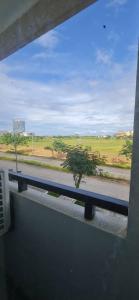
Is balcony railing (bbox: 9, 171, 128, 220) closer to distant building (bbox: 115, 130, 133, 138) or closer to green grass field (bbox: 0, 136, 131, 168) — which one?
green grass field (bbox: 0, 136, 131, 168)

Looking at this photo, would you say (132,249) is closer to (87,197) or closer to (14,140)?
(87,197)

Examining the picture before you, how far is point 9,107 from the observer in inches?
60.1

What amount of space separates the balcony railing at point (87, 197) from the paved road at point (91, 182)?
0.03 metres

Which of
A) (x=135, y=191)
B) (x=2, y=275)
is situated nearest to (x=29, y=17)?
(x=135, y=191)

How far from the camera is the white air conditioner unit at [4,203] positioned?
4.54ft

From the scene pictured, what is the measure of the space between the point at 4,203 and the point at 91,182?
Answer: 2.45 ft

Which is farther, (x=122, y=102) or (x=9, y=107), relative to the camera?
(x=9, y=107)

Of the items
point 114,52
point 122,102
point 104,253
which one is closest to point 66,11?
point 114,52

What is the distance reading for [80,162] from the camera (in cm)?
108

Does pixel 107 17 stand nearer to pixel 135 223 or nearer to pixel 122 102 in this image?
A: pixel 122 102

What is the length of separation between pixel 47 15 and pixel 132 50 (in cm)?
59

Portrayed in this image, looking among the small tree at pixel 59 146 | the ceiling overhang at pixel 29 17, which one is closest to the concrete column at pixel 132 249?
the small tree at pixel 59 146

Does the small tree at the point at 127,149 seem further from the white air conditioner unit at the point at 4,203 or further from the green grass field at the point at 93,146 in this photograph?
the white air conditioner unit at the point at 4,203

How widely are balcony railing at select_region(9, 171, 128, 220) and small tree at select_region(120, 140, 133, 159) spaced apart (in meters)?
0.23
